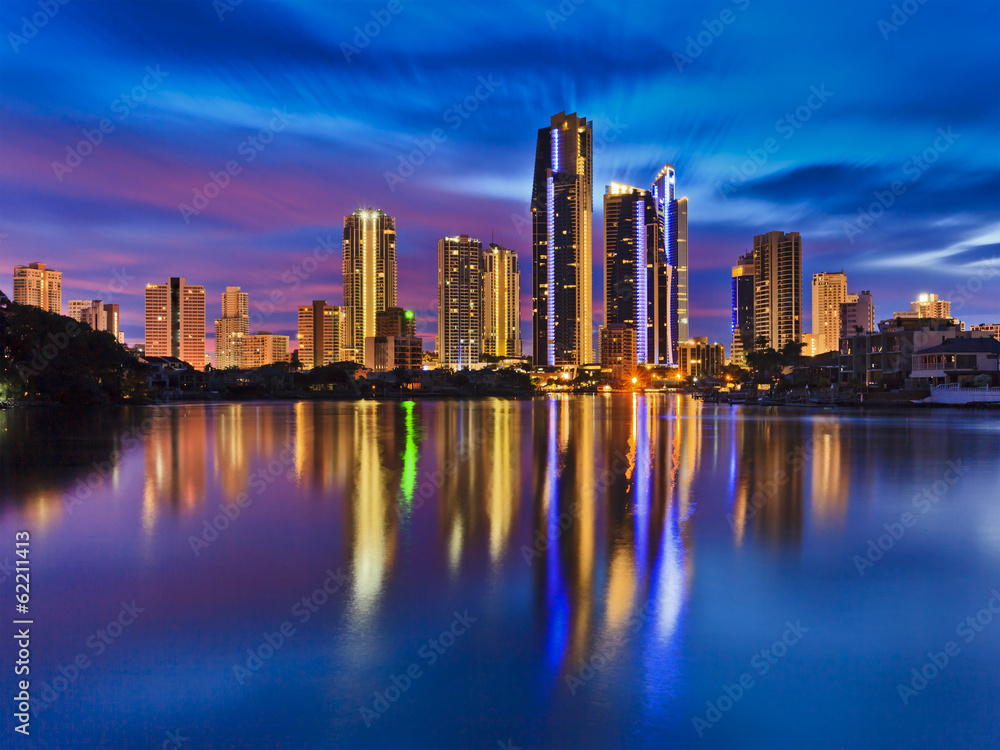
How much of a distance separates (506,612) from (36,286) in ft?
732

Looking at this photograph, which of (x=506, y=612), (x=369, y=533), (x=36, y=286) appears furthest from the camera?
(x=36, y=286)

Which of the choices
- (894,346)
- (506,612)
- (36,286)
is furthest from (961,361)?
(36,286)

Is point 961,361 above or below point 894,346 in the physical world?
below

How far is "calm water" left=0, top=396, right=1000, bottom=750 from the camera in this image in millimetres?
5777

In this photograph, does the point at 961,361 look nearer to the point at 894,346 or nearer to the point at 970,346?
the point at 970,346

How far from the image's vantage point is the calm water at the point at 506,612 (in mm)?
5777

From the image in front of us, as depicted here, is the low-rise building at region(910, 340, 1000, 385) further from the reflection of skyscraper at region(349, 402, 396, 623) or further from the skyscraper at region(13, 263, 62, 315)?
the skyscraper at region(13, 263, 62, 315)

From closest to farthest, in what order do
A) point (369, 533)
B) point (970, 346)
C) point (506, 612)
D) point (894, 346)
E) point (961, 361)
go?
point (506, 612) < point (369, 533) < point (970, 346) < point (961, 361) < point (894, 346)

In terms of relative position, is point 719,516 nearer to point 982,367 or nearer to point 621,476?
point 621,476

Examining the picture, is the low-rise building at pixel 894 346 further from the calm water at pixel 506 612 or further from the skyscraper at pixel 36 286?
the skyscraper at pixel 36 286

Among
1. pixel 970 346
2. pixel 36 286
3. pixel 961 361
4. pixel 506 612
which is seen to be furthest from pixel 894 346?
pixel 36 286

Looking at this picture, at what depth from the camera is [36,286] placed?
188 meters

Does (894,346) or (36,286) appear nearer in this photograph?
(894,346)

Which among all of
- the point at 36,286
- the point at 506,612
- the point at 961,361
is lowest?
the point at 506,612
